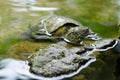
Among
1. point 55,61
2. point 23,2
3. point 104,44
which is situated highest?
point 55,61

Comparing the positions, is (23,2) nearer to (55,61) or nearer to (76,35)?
(76,35)

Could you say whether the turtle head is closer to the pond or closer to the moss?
the pond

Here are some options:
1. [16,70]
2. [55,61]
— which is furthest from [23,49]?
[55,61]

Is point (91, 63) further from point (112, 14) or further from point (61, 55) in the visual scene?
point (112, 14)

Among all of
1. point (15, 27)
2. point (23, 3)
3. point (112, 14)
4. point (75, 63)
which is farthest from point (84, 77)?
point (23, 3)

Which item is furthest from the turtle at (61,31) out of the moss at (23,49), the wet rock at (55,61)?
the wet rock at (55,61)

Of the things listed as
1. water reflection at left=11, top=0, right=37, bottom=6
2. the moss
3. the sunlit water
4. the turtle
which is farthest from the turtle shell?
water reflection at left=11, top=0, right=37, bottom=6
